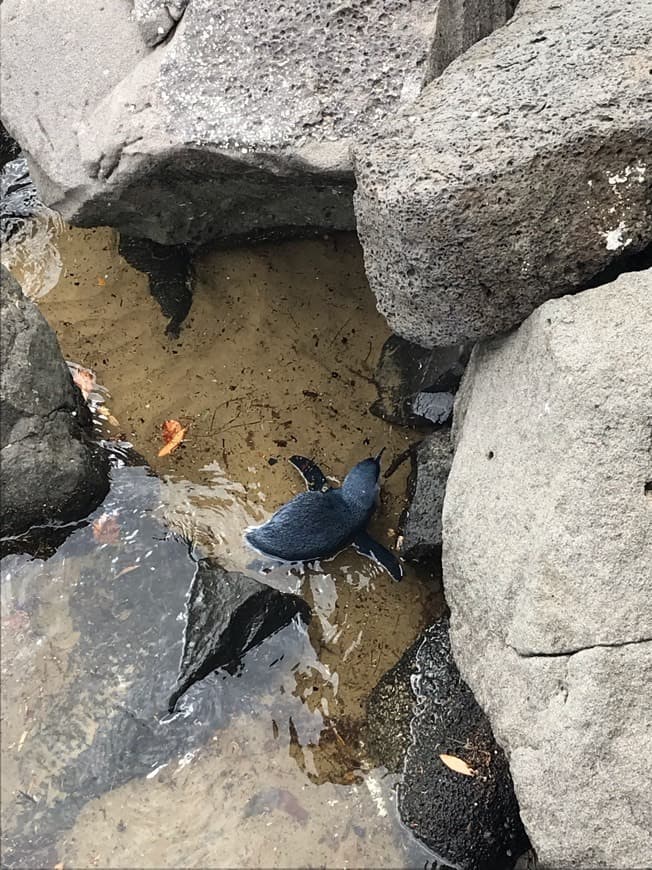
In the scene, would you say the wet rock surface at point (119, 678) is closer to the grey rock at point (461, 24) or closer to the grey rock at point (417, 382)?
the grey rock at point (417, 382)

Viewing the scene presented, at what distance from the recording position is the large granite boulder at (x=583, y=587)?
2.24 meters

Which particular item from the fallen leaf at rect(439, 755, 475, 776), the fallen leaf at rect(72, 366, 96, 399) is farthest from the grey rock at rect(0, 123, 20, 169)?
the fallen leaf at rect(439, 755, 475, 776)

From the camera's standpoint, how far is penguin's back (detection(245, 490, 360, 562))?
3.34m

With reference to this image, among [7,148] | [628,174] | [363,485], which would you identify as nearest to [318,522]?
[363,485]

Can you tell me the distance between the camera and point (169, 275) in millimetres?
3932

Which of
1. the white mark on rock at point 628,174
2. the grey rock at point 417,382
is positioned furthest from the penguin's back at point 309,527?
the white mark on rock at point 628,174

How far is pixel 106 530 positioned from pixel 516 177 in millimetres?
2109

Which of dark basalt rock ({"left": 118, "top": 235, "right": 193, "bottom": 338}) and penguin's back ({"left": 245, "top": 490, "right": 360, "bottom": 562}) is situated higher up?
dark basalt rock ({"left": 118, "top": 235, "right": 193, "bottom": 338})

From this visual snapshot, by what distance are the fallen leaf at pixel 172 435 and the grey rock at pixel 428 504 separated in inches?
41.4

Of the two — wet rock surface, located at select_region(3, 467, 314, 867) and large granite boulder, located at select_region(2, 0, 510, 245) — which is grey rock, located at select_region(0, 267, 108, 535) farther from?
large granite boulder, located at select_region(2, 0, 510, 245)

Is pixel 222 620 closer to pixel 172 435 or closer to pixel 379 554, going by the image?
pixel 379 554

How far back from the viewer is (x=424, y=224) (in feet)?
7.66

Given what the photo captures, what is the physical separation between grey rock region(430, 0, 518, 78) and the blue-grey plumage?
158 cm

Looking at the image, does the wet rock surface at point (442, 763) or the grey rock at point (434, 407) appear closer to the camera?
the wet rock surface at point (442, 763)
